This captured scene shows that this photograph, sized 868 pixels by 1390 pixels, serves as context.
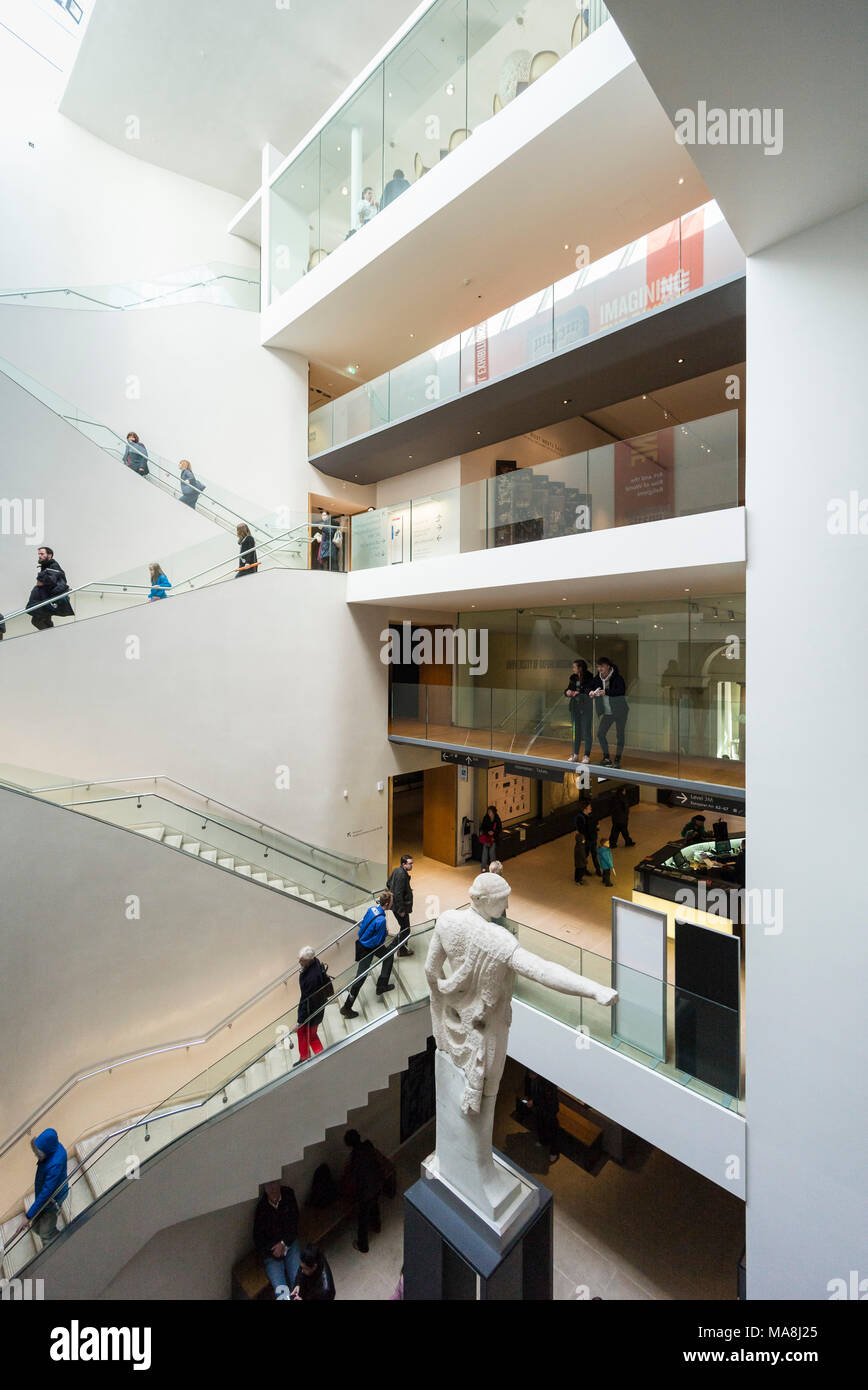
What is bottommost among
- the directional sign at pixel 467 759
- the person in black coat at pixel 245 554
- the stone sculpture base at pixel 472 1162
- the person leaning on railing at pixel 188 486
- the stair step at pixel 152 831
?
the stone sculpture base at pixel 472 1162

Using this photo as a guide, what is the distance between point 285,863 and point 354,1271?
4.98 meters

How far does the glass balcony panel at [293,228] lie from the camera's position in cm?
1135

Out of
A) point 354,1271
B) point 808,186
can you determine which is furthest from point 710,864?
point 808,186

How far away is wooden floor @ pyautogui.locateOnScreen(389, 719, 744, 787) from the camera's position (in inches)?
269

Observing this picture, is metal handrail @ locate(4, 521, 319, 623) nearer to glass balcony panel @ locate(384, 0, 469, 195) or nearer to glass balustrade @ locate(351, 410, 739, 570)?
glass balustrade @ locate(351, 410, 739, 570)

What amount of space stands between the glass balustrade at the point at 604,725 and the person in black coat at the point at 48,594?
593 cm

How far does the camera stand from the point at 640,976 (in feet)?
20.0

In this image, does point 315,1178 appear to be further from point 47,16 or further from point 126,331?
point 47,16

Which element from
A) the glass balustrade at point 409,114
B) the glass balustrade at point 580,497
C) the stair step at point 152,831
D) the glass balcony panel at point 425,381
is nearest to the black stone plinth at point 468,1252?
the stair step at point 152,831

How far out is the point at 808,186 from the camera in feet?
12.6

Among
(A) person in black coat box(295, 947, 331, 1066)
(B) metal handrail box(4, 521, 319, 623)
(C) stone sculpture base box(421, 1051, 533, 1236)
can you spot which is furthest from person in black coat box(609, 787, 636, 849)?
(C) stone sculpture base box(421, 1051, 533, 1236)

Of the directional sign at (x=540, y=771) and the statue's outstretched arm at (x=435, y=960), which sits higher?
the directional sign at (x=540, y=771)

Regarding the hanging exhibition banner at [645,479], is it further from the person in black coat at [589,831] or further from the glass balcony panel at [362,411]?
the person in black coat at [589,831]
